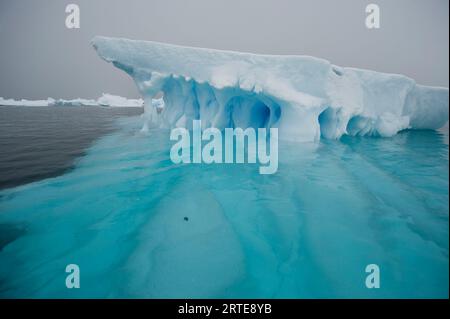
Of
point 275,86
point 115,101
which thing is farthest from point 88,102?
point 275,86

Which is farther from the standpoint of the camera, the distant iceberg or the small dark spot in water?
the distant iceberg

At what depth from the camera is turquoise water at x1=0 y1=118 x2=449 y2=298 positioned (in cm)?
158

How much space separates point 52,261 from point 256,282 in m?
1.70

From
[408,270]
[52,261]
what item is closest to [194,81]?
[52,261]

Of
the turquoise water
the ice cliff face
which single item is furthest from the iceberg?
the turquoise water

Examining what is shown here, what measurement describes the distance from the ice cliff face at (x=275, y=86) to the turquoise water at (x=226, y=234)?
366 centimetres

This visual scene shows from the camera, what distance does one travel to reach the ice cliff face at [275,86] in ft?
22.6

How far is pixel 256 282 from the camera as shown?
1.62 metres

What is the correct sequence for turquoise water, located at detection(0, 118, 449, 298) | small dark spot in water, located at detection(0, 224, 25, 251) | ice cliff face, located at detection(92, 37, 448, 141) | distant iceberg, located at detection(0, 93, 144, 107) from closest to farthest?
turquoise water, located at detection(0, 118, 449, 298) → small dark spot in water, located at detection(0, 224, 25, 251) → ice cliff face, located at detection(92, 37, 448, 141) → distant iceberg, located at detection(0, 93, 144, 107)

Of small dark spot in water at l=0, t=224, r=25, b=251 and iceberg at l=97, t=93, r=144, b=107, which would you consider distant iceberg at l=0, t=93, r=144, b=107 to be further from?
small dark spot in water at l=0, t=224, r=25, b=251

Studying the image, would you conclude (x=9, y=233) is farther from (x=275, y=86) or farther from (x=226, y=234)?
(x=275, y=86)

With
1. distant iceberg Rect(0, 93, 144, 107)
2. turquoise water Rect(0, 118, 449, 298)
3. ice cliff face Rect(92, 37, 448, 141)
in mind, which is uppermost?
distant iceberg Rect(0, 93, 144, 107)

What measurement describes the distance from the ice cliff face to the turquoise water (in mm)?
3656
